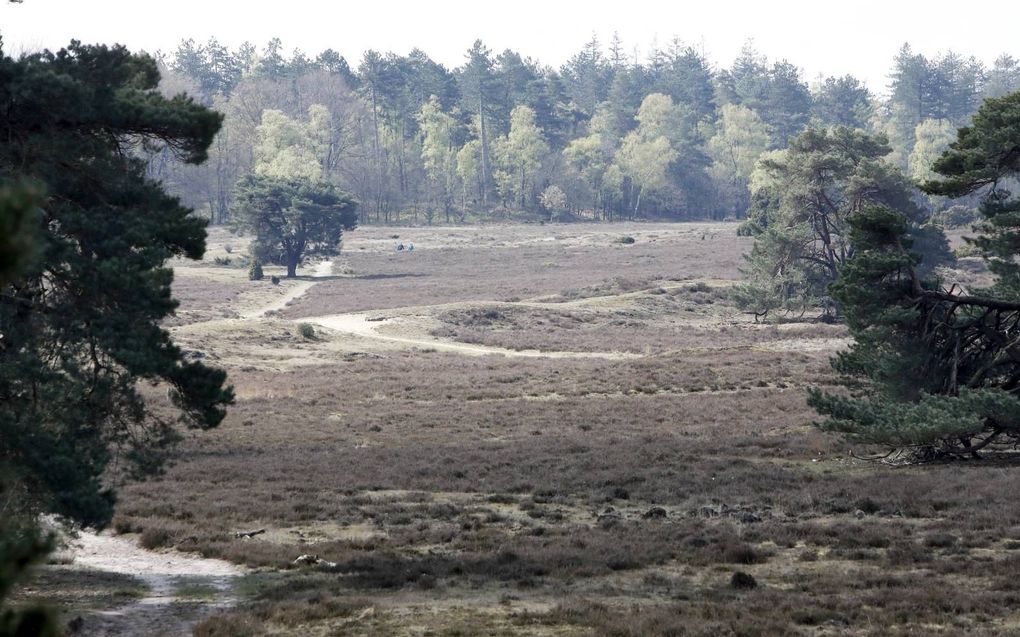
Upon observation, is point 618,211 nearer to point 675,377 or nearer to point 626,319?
point 626,319

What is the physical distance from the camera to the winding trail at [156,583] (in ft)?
44.1

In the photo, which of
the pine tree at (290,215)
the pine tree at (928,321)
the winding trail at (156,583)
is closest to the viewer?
the winding trail at (156,583)

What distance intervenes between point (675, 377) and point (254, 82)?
418ft

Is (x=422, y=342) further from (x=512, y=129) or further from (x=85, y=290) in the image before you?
(x=512, y=129)

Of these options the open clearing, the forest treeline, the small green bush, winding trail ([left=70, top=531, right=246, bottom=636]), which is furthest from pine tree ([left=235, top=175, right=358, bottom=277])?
winding trail ([left=70, top=531, right=246, bottom=636])

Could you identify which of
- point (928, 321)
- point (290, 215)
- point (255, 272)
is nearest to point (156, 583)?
point (928, 321)

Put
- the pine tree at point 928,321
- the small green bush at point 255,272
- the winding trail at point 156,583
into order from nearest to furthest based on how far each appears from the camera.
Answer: the winding trail at point 156,583 → the pine tree at point 928,321 → the small green bush at point 255,272

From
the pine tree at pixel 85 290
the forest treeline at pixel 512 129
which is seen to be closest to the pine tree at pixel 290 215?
the forest treeline at pixel 512 129

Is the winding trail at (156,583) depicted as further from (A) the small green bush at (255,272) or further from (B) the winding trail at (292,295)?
(A) the small green bush at (255,272)

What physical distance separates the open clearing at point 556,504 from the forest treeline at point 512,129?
75.3 meters

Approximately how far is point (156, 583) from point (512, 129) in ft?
422

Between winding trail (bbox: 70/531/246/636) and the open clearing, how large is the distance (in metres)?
0.13

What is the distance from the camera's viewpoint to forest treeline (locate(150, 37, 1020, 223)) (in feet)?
448

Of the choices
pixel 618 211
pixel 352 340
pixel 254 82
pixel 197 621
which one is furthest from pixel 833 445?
pixel 254 82
